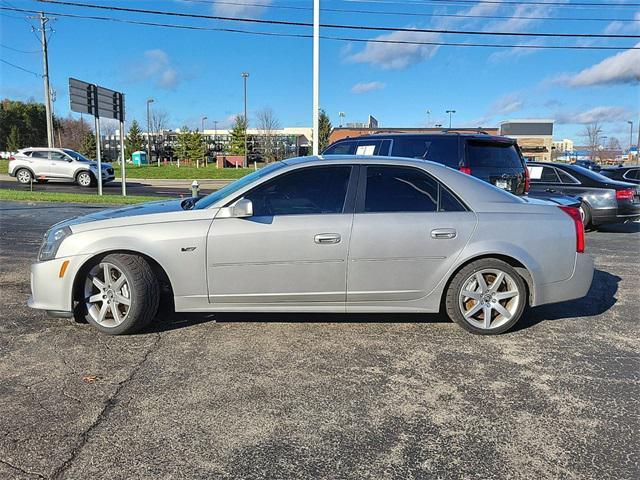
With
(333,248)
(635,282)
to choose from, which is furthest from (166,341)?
(635,282)

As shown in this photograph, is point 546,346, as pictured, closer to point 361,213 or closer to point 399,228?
point 399,228

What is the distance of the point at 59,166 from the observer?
22859mm

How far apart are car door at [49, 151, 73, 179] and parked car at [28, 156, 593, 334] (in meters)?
21.1

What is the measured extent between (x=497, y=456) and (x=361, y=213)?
87.1 inches

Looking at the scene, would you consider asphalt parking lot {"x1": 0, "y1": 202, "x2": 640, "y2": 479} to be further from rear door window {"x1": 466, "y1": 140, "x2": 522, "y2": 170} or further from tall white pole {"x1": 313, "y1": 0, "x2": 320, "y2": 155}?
tall white pole {"x1": 313, "y1": 0, "x2": 320, "y2": 155}

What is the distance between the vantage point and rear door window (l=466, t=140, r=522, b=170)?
26.6 ft

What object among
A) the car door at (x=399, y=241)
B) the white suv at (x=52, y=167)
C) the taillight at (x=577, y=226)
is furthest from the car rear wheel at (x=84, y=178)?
the taillight at (x=577, y=226)

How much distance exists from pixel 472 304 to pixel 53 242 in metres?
3.66

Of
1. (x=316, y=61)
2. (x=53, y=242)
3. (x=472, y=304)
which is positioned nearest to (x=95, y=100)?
(x=316, y=61)

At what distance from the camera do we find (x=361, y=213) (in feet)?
13.9

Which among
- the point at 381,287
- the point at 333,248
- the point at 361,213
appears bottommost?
the point at 381,287

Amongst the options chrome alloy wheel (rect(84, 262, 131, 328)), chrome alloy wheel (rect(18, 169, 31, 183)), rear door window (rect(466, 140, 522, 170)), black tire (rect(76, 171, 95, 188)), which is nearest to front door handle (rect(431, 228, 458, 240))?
chrome alloy wheel (rect(84, 262, 131, 328))

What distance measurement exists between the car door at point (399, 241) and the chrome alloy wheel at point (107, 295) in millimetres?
1900

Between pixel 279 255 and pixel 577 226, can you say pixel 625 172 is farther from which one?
pixel 279 255
